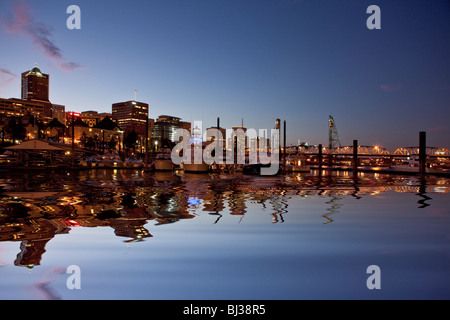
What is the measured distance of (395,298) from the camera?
3.29m

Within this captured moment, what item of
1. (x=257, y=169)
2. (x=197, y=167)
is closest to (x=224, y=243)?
(x=197, y=167)

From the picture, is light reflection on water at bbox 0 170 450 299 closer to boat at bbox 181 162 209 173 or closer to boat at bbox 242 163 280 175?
boat at bbox 181 162 209 173

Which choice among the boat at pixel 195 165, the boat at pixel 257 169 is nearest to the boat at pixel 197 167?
the boat at pixel 195 165

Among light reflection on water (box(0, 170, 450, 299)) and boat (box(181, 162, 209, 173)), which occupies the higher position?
boat (box(181, 162, 209, 173))

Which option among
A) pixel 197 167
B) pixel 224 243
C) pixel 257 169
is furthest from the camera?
pixel 257 169

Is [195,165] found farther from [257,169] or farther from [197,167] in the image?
[257,169]

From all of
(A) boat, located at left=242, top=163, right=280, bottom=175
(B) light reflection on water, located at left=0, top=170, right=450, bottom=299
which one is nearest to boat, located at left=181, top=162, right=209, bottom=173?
(A) boat, located at left=242, top=163, right=280, bottom=175

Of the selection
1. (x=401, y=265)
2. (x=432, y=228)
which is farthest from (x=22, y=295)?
(x=432, y=228)

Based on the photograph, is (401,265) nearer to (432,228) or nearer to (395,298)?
(395,298)

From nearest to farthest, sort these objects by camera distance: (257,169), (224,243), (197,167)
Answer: (224,243) → (197,167) → (257,169)

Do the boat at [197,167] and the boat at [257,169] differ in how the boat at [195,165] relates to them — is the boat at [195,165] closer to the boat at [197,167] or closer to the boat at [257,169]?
the boat at [197,167]

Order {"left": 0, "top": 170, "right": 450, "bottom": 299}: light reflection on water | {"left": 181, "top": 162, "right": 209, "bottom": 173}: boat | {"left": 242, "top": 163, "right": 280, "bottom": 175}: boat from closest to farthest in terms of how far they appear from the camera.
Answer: {"left": 0, "top": 170, "right": 450, "bottom": 299}: light reflection on water < {"left": 181, "top": 162, "right": 209, "bottom": 173}: boat < {"left": 242, "top": 163, "right": 280, "bottom": 175}: boat

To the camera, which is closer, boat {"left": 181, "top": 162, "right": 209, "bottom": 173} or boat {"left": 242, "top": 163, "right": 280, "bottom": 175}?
boat {"left": 181, "top": 162, "right": 209, "bottom": 173}
